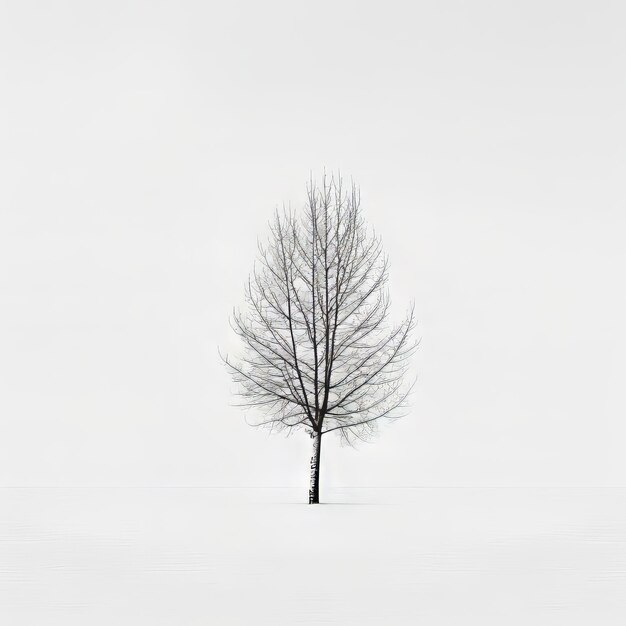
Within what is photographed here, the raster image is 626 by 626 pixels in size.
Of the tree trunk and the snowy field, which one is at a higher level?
the tree trunk

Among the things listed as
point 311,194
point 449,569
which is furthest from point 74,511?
point 449,569

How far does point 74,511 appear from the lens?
22.5m

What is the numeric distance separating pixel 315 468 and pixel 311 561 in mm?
9455

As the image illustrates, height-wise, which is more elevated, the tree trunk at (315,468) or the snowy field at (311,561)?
the tree trunk at (315,468)

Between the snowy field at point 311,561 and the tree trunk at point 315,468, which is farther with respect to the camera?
the tree trunk at point 315,468

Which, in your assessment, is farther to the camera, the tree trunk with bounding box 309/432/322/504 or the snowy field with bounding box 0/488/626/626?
the tree trunk with bounding box 309/432/322/504

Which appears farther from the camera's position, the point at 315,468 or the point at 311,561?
the point at 315,468

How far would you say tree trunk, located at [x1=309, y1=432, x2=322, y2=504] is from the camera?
77.6 feet

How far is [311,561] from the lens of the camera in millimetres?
14250

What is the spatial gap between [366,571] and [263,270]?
12358 mm

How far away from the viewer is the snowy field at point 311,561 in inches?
408

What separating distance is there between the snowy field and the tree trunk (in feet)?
2.37

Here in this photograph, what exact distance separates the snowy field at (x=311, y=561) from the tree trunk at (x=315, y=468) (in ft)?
2.37

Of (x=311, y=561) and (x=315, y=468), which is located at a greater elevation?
(x=315, y=468)
